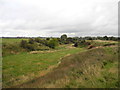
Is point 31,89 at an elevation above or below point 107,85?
below

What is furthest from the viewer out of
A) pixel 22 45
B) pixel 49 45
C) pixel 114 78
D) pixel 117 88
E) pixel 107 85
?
pixel 49 45

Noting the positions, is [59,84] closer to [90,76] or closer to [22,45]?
[90,76]

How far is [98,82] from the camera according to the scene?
266 inches

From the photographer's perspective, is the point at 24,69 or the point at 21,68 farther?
the point at 21,68

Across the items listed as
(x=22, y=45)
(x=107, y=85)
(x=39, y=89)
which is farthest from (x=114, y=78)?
(x=22, y=45)

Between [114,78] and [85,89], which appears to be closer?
[85,89]

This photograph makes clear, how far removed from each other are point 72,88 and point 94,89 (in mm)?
1228

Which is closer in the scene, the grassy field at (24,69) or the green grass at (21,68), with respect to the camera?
the grassy field at (24,69)

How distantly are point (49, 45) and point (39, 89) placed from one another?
199ft

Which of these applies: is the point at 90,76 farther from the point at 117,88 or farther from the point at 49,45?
the point at 49,45

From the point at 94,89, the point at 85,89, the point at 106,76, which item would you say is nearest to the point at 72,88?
the point at 85,89

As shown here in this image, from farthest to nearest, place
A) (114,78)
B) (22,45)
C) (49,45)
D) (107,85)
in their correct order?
(49,45) → (22,45) → (114,78) → (107,85)

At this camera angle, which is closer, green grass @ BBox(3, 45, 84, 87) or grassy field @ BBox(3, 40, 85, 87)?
grassy field @ BBox(3, 40, 85, 87)

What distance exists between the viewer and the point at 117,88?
5.97 m
